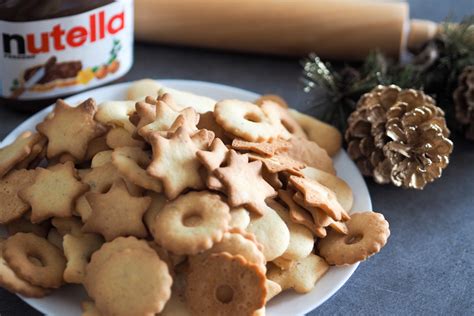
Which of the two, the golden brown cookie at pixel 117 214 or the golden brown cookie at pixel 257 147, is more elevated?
the golden brown cookie at pixel 257 147

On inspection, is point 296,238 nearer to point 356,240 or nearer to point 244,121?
point 356,240

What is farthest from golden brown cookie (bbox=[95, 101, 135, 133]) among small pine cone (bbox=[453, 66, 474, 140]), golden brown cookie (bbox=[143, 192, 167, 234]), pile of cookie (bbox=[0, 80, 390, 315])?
small pine cone (bbox=[453, 66, 474, 140])

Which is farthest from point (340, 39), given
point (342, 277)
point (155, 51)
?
point (342, 277)

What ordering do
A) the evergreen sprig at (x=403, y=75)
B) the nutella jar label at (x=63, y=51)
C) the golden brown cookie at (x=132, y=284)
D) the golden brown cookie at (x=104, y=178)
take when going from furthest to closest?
the evergreen sprig at (x=403, y=75), the nutella jar label at (x=63, y=51), the golden brown cookie at (x=104, y=178), the golden brown cookie at (x=132, y=284)

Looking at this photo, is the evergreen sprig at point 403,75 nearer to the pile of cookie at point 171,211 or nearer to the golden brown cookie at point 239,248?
the pile of cookie at point 171,211

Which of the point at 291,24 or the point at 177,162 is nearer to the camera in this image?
the point at 177,162

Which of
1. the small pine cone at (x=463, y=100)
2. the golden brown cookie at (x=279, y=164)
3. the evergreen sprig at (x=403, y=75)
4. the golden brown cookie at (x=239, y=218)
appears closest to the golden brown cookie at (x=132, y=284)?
the golden brown cookie at (x=239, y=218)

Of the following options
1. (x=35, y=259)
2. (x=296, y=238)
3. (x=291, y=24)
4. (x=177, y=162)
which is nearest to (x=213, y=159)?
(x=177, y=162)
